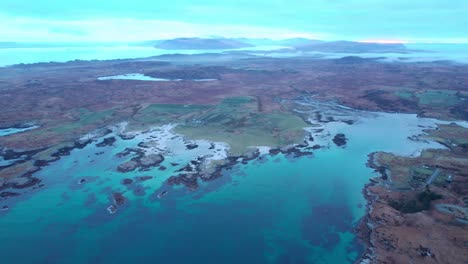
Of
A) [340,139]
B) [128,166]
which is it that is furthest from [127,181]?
[340,139]

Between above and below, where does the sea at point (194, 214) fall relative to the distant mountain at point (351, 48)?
below

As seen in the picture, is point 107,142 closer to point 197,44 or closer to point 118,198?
point 118,198

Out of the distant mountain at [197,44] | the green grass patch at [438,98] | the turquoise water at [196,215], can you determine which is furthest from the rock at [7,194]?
the distant mountain at [197,44]

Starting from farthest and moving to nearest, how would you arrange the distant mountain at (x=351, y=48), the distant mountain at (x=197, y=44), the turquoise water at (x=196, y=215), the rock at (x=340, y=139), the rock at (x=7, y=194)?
the distant mountain at (x=197, y=44), the distant mountain at (x=351, y=48), the rock at (x=340, y=139), the rock at (x=7, y=194), the turquoise water at (x=196, y=215)

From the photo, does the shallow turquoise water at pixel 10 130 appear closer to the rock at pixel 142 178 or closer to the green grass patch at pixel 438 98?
the rock at pixel 142 178

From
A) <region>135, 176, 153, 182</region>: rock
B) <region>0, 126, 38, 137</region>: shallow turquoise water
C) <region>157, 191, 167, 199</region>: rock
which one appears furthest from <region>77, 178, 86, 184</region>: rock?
<region>0, 126, 38, 137</region>: shallow turquoise water

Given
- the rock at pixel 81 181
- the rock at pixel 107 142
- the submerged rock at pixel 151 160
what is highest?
the rock at pixel 107 142

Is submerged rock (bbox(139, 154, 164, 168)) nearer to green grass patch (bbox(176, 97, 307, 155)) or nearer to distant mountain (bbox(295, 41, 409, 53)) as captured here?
green grass patch (bbox(176, 97, 307, 155))
